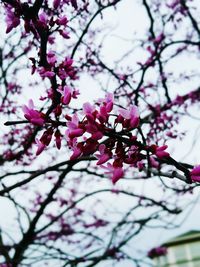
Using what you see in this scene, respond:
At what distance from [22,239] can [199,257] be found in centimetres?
1745

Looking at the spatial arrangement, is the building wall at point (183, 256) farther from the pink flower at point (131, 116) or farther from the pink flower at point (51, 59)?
the pink flower at point (131, 116)

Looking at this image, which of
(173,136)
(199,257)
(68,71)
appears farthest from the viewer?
(199,257)

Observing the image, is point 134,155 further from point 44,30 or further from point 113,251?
point 113,251

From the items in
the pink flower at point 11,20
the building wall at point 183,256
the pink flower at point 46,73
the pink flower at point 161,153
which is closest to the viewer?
the pink flower at point 161,153

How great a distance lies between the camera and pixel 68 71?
3012 mm

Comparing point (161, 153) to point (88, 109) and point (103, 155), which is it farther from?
point (88, 109)

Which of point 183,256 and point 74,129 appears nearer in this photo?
point 74,129

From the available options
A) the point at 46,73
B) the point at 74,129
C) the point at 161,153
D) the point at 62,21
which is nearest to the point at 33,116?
the point at 74,129

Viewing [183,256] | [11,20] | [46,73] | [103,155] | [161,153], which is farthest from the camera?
[183,256]

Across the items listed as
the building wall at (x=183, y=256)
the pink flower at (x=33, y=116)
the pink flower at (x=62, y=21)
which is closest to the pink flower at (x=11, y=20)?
the pink flower at (x=62, y=21)

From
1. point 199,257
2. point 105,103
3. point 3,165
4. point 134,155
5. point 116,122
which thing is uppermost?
point 199,257

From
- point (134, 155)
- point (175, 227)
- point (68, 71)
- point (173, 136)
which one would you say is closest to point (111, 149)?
point (134, 155)

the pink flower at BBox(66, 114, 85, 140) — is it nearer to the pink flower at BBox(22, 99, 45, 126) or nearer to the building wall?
the pink flower at BBox(22, 99, 45, 126)

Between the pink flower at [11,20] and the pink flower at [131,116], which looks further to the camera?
the pink flower at [11,20]
